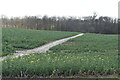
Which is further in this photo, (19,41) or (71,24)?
(71,24)

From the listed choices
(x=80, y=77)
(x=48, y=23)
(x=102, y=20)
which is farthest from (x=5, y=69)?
(x=102, y=20)

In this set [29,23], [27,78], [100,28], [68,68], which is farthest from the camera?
[100,28]

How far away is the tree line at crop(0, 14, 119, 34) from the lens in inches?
2549

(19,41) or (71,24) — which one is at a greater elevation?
(71,24)

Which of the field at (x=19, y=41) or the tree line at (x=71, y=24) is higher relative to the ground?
the tree line at (x=71, y=24)

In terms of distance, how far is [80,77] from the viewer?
4.77m

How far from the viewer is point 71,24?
7612cm

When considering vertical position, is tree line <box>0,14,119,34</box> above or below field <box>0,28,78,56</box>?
above

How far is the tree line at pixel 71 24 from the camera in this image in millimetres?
64750

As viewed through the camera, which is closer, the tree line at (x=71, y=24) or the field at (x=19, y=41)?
the field at (x=19, y=41)

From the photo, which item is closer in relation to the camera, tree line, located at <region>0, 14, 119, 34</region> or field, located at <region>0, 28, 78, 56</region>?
field, located at <region>0, 28, 78, 56</region>

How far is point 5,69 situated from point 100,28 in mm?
74248

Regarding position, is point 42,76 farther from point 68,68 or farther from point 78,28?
point 78,28

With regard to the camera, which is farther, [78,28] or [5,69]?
[78,28]
